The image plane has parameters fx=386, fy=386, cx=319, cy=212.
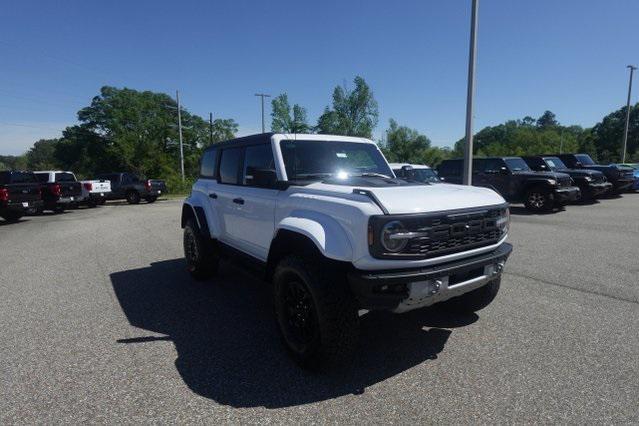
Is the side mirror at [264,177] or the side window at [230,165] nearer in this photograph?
the side mirror at [264,177]

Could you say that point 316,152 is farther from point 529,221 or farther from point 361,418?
point 529,221

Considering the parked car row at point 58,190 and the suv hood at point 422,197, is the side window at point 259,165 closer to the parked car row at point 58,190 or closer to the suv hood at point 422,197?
the suv hood at point 422,197

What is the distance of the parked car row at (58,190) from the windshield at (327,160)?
1428 cm

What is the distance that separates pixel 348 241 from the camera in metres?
2.86

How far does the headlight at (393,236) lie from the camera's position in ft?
9.00

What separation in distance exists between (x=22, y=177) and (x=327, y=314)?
Answer: 53.1 feet

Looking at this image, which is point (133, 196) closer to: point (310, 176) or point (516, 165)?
point (516, 165)

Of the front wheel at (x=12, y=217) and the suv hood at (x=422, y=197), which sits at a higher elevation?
the suv hood at (x=422, y=197)

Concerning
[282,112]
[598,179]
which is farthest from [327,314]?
[282,112]

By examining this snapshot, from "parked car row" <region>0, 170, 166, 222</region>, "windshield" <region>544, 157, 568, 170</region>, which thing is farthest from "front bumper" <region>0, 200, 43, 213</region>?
"windshield" <region>544, 157, 568, 170</region>

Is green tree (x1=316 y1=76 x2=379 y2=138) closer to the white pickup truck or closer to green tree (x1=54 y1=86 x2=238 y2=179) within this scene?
green tree (x1=54 y1=86 x2=238 y2=179)

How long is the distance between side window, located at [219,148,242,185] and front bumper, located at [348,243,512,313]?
2627 millimetres

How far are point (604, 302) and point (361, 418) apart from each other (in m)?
3.69

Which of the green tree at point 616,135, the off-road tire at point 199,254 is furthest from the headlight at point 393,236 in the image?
the green tree at point 616,135
